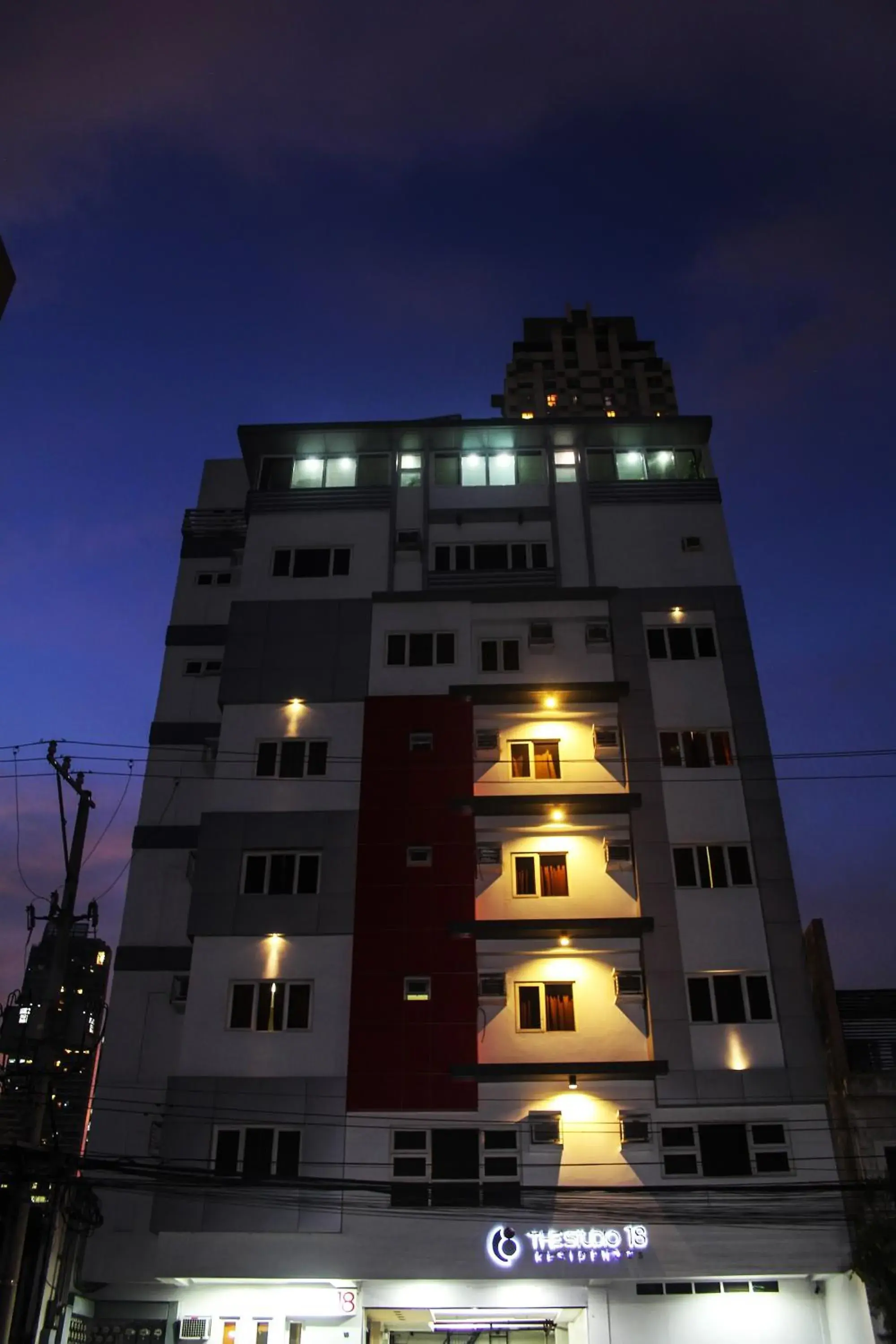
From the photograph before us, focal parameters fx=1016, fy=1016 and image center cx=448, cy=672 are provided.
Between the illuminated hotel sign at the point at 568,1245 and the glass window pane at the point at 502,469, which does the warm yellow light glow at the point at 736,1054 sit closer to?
the illuminated hotel sign at the point at 568,1245

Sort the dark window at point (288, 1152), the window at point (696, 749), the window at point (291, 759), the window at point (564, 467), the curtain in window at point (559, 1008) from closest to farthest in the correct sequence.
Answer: the dark window at point (288, 1152) → the curtain in window at point (559, 1008) → the window at point (696, 749) → the window at point (291, 759) → the window at point (564, 467)

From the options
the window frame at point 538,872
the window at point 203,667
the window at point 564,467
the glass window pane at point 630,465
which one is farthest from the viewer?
the glass window pane at point 630,465

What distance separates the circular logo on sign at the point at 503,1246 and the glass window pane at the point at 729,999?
8.18 meters

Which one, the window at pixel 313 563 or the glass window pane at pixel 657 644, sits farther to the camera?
the window at pixel 313 563

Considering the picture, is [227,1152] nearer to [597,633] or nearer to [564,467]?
[597,633]

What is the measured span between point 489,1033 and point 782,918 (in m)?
9.42

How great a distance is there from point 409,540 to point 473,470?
4.70 metres

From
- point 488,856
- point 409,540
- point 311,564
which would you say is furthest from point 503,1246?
point 409,540

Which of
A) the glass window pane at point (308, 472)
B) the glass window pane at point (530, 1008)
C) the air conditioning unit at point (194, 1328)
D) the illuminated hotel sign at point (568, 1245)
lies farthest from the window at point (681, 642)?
the air conditioning unit at point (194, 1328)

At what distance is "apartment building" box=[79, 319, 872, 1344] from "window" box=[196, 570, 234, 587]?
0.91 metres

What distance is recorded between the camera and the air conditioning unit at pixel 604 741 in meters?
34.1

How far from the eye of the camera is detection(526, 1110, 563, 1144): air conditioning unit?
27.7 metres

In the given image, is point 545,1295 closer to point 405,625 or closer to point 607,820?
point 607,820

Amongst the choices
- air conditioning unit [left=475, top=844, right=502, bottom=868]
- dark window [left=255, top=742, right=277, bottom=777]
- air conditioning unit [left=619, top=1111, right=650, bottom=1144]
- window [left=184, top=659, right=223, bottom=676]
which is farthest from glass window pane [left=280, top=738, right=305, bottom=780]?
air conditioning unit [left=619, top=1111, right=650, bottom=1144]
